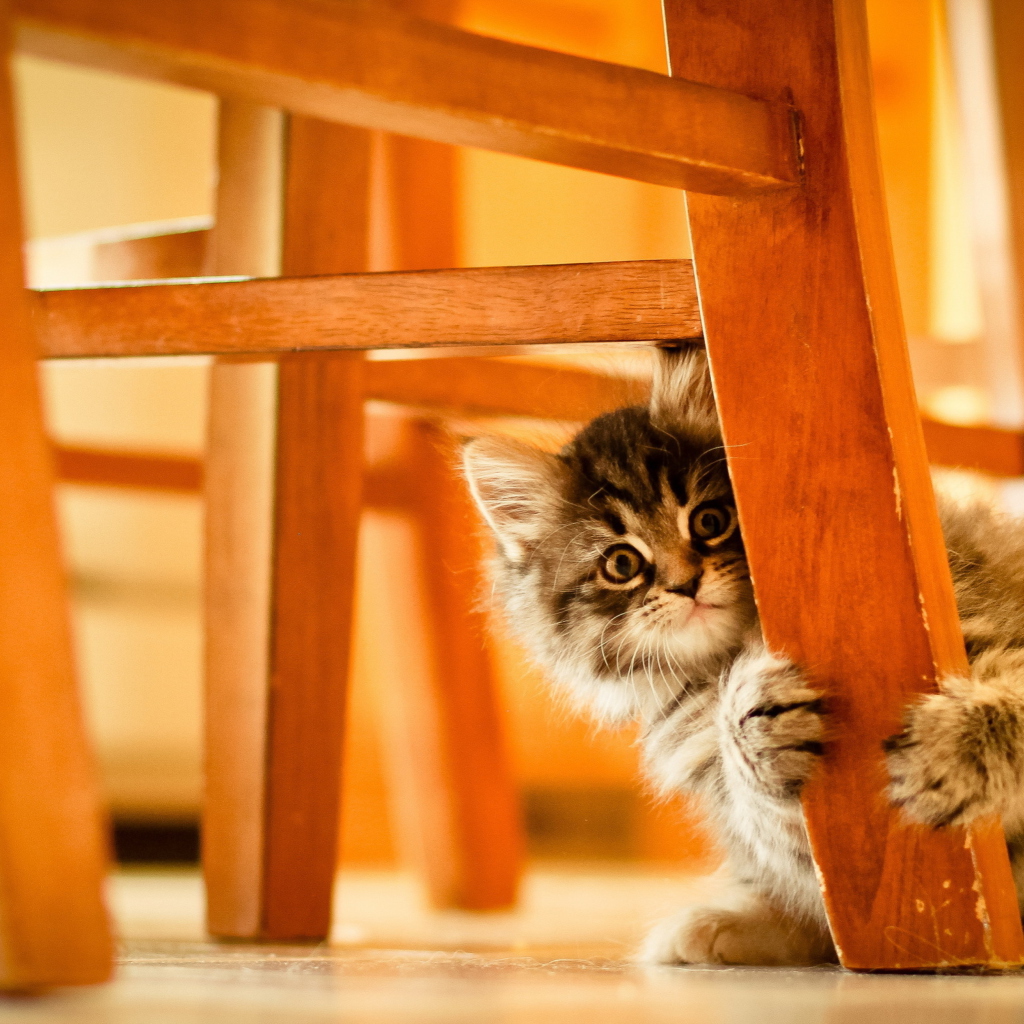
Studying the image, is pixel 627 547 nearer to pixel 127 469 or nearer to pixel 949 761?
pixel 949 761

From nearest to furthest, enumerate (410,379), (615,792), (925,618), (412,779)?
(925,618) < (410,379) < (412,779) < (615,792)

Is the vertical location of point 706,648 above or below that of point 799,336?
below

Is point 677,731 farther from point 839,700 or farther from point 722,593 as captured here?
point 839,700

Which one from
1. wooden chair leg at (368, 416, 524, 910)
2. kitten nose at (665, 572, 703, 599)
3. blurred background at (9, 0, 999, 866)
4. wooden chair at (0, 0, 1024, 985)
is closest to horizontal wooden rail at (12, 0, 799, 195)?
wooden chair at (0, 0, 1024, 985)

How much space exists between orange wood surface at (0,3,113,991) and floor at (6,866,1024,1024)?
38 millimetres

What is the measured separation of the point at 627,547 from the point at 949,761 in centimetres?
44

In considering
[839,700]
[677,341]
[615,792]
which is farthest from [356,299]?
[615,792]

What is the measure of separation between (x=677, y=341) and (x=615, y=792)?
2.44 metres

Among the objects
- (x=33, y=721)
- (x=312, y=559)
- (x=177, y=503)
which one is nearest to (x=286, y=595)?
(x=312, y=559)

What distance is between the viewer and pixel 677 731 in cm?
112

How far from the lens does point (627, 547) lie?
3.89 ft

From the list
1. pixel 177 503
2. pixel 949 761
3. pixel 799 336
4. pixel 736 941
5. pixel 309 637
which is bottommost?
pixel 736 941

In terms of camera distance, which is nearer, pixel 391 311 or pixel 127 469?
pixel 391 311

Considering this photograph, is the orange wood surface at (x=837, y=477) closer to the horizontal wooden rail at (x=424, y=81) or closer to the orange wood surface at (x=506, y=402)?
the horizontal wooden rail at (x=424, y=81)
